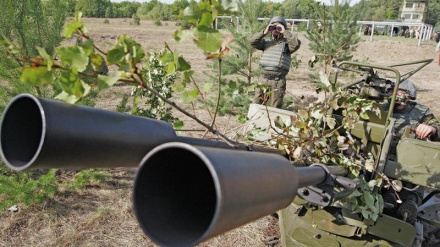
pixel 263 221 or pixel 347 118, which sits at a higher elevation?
pixel 347 118

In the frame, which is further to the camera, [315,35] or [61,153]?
[315,35]

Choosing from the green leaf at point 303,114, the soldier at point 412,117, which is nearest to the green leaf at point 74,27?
the green leaf at point 303,114

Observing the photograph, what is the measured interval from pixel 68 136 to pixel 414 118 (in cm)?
420

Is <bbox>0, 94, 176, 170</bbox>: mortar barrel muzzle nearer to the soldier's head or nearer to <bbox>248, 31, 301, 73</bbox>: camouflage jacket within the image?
the soldier's head

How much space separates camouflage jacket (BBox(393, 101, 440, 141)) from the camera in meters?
4.11

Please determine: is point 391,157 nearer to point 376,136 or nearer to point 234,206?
point 376,136

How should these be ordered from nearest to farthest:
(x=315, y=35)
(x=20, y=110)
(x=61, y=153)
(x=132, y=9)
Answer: (x=61, y=153) < (x=20, y=110) < (x=315, y=35) < (x=132, y=9)

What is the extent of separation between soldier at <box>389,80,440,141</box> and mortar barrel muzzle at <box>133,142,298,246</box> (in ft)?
9.75

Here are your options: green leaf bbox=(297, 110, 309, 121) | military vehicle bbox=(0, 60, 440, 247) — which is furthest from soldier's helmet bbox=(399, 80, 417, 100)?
military vehicle bbox=(0, 60, 440, 247)

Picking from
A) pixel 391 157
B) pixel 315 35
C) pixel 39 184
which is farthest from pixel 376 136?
pixel 315 35

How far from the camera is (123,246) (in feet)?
13.9

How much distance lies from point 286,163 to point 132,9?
58361mm

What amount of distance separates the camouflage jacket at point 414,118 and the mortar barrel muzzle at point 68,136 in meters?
3.19

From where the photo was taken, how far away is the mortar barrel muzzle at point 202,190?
99 centimetres
